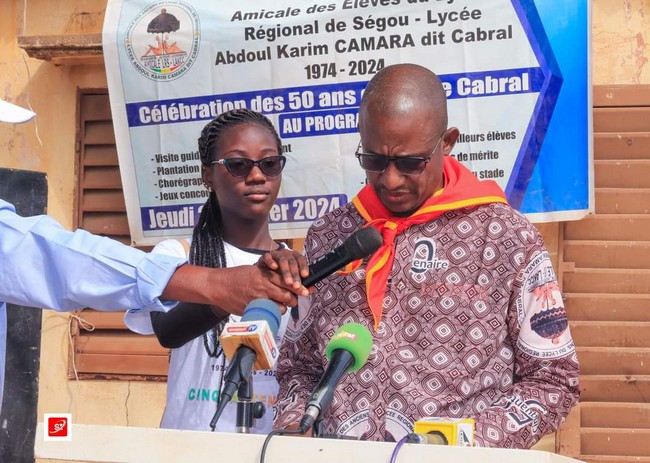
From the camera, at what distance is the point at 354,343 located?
216 cm

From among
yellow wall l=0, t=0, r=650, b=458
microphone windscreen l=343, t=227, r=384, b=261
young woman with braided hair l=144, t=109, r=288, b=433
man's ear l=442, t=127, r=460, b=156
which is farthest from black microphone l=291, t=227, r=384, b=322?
yellow wall l=0, t=0, r=650, b=458

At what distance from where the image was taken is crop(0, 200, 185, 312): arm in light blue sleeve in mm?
2439

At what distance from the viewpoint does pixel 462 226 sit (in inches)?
106

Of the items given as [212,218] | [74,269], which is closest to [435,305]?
[74,269]

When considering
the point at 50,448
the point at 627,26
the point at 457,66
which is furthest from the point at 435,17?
the point at 50,448

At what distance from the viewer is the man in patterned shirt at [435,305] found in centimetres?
255

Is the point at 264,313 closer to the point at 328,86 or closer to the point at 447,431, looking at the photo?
the point at 447,431

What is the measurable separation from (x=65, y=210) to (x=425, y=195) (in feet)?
14.7

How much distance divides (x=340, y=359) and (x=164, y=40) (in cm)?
412

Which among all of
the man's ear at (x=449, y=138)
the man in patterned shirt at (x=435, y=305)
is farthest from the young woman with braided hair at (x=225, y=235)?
the man's ear at (x=449, y=138)

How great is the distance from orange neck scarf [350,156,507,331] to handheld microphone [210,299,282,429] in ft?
1.97

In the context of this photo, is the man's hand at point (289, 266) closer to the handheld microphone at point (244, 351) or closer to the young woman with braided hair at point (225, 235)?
the handheld microphone at point (244, 351)

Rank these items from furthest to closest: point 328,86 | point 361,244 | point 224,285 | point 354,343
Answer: point 328,86 → point 224,285 → point 361,244 → point 354,343

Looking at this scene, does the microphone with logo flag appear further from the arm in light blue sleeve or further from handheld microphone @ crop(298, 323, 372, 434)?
the arm in light blue sleeve
